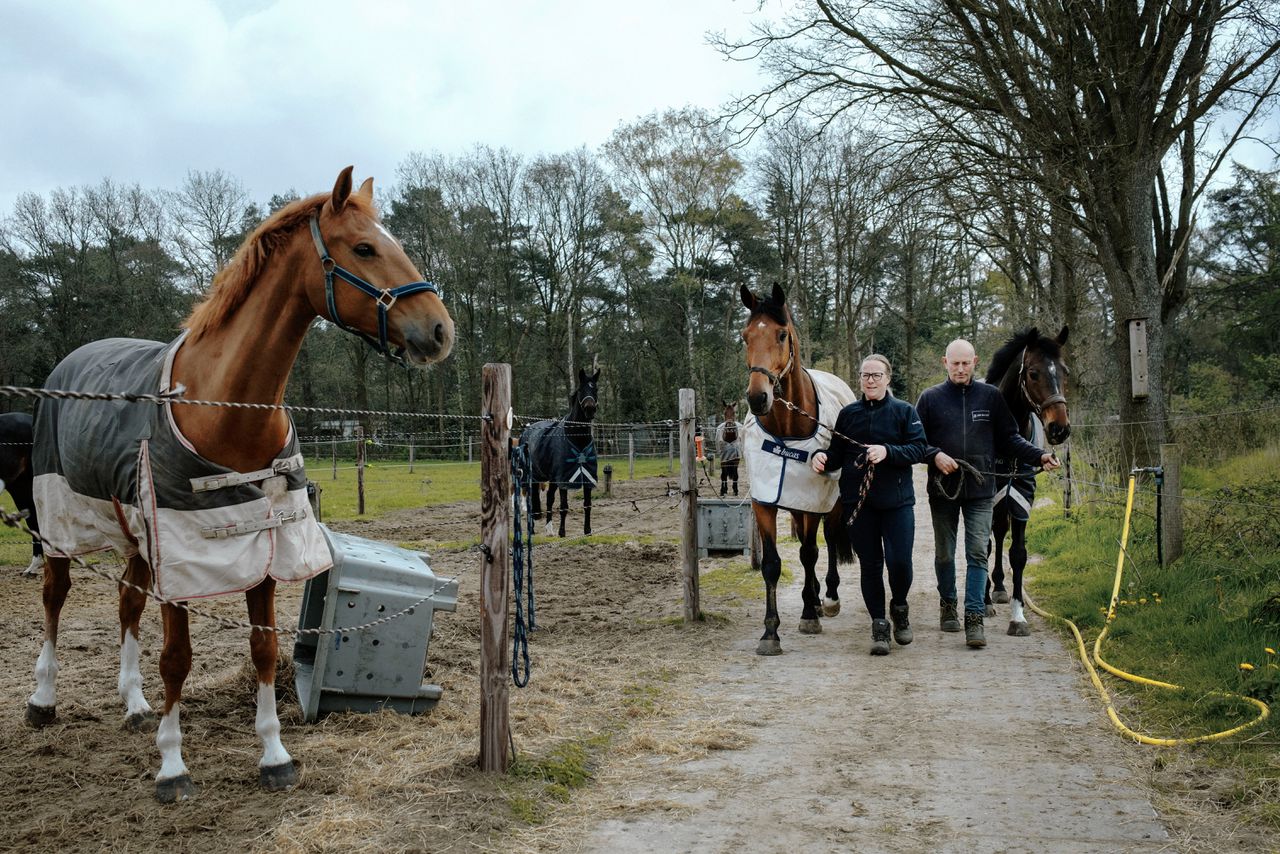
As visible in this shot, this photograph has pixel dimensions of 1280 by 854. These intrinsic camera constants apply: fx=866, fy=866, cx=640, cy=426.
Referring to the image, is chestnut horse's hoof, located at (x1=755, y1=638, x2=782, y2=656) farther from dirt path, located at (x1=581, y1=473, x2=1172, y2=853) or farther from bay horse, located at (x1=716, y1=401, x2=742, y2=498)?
bay horse, located at (x1=716, y1=401, x2=742, y2=498)

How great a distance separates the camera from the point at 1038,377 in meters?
6.25

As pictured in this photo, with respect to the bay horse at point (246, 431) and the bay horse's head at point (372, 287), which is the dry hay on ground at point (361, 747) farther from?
the bay horse's head at point (372, 287)

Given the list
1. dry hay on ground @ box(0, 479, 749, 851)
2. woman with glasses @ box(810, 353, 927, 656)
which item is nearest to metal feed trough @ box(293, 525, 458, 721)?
dry hay on ground @ box(0, 479, 749, 851)

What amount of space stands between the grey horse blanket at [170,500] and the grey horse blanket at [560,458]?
25.5 feet

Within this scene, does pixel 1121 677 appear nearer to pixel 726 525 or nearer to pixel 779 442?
pixel 779 442

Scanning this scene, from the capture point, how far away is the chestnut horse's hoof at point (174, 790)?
10.3 ft

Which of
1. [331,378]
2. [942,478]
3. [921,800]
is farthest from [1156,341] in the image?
[331,378]

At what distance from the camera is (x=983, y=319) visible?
34312 mm

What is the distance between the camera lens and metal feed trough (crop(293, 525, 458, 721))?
394 centimetres

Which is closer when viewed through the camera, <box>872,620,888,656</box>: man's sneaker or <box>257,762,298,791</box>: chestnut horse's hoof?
<box>257,762,298,791</box>: chestnut horse's hoof

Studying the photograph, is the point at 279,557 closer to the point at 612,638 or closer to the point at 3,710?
the point at 3,710

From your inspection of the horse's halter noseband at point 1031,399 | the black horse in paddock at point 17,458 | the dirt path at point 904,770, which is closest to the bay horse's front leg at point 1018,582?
the dirt path at point 904,770

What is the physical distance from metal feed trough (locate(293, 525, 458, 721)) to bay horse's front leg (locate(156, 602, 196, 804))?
651 mm

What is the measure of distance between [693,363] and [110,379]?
30.6m
